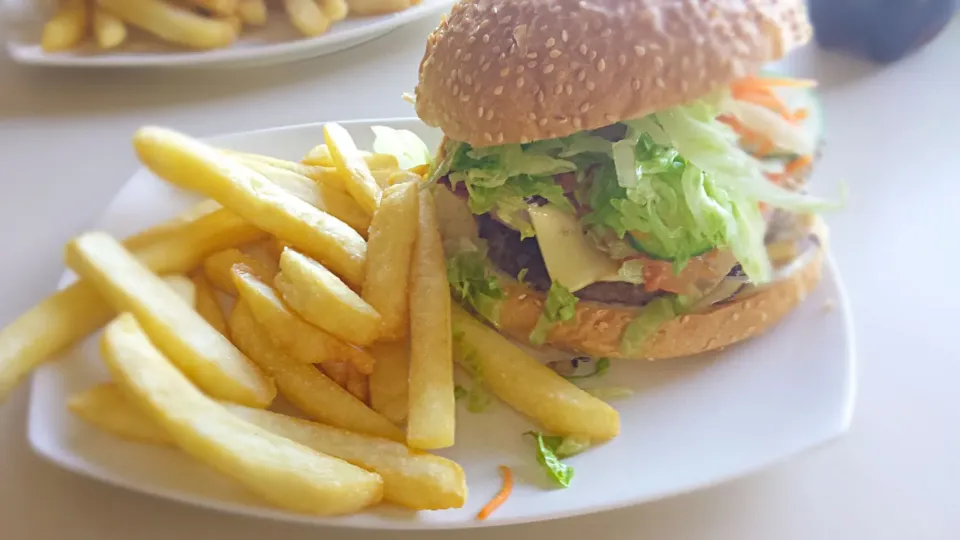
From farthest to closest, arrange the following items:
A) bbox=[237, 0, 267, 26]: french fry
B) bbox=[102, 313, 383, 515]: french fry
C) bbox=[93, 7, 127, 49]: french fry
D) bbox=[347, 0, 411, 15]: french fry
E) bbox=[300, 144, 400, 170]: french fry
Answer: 1. bbox=[347, 0, 411, 15]: french fry
2. bbox=[237, 0, 267, 26]: french fry
3. bbox=[93, 7, 127, 49]: french fry
4. bbox=[300, 144, 400, 170]: french fry
5. bbox=[102, 313, 383, 515]: french fry

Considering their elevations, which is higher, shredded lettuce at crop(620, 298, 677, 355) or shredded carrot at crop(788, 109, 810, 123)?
shredded carrot at crop(788, 109, 810, 123)

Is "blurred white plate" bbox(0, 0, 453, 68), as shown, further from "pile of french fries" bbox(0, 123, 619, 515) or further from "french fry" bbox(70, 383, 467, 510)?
"french fry" bbox(70, 383, 467, 510)

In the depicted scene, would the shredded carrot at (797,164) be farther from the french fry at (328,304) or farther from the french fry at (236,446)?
the french fry at (236,446)

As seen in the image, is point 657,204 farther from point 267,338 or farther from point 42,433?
point 42,433

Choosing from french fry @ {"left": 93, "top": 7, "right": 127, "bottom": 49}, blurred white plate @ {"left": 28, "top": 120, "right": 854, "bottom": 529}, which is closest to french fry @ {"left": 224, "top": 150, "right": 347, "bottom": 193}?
blurred white plate @ {"left": 28, "top": 120, "right": 854, "bottom": 529}

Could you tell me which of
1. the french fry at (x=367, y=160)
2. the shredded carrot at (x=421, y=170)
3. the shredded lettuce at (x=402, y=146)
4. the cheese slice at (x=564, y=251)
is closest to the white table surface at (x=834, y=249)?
the cheese slice at (x=564, y=251)

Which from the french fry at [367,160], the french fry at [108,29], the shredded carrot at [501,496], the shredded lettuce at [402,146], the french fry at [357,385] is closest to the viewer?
the shredded carrot at [501,496]

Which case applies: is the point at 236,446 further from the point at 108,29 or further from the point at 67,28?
the point at 67,28
